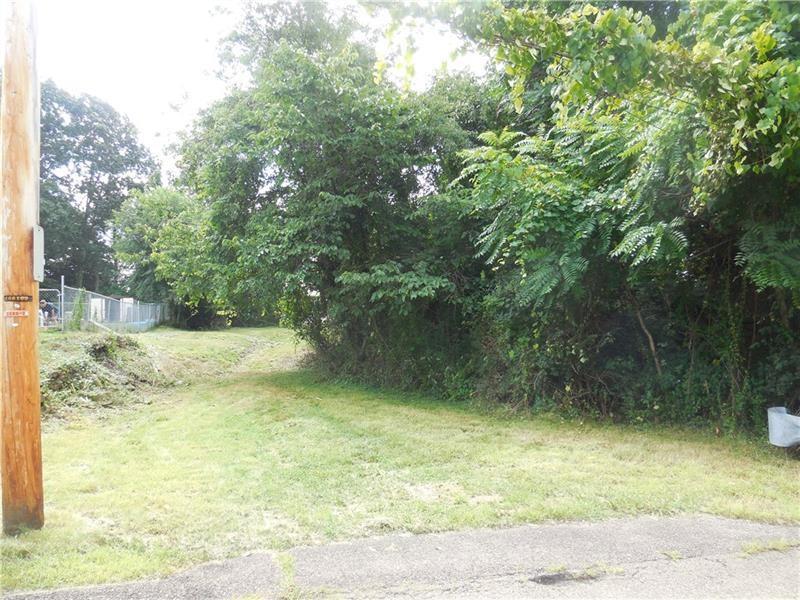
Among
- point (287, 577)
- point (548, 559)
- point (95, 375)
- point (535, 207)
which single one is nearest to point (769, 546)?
point (548, 559)

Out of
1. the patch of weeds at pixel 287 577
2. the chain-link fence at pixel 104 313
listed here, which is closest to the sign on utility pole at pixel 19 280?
the patch of weeds at pixel 287 577

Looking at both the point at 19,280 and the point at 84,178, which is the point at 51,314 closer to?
the point at 19,280

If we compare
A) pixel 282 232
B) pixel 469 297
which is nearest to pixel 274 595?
Answer: pixel 469 297

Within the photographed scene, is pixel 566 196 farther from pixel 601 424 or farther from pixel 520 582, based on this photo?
pixel 520 582

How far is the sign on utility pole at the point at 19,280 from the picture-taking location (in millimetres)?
3693

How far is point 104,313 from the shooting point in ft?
61.2

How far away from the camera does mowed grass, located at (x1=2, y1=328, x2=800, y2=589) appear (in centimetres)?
354

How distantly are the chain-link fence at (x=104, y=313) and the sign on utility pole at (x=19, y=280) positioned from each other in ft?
38.9

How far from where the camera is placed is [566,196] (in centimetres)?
671

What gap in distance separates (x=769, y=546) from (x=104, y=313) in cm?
2017

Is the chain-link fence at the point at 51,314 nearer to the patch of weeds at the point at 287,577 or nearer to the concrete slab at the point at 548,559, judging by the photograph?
the patch of weeds at the point at 287,577

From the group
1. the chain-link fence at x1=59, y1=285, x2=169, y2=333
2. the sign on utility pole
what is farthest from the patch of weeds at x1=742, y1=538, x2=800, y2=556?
the chain-link fence at x1=59, y1=285, x2=169, y2=333

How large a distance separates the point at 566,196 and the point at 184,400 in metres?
8.25

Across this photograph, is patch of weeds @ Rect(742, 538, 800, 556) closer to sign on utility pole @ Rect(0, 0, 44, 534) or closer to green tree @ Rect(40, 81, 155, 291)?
sign on utility pole @ Rect(0, 0, 44, 534)
